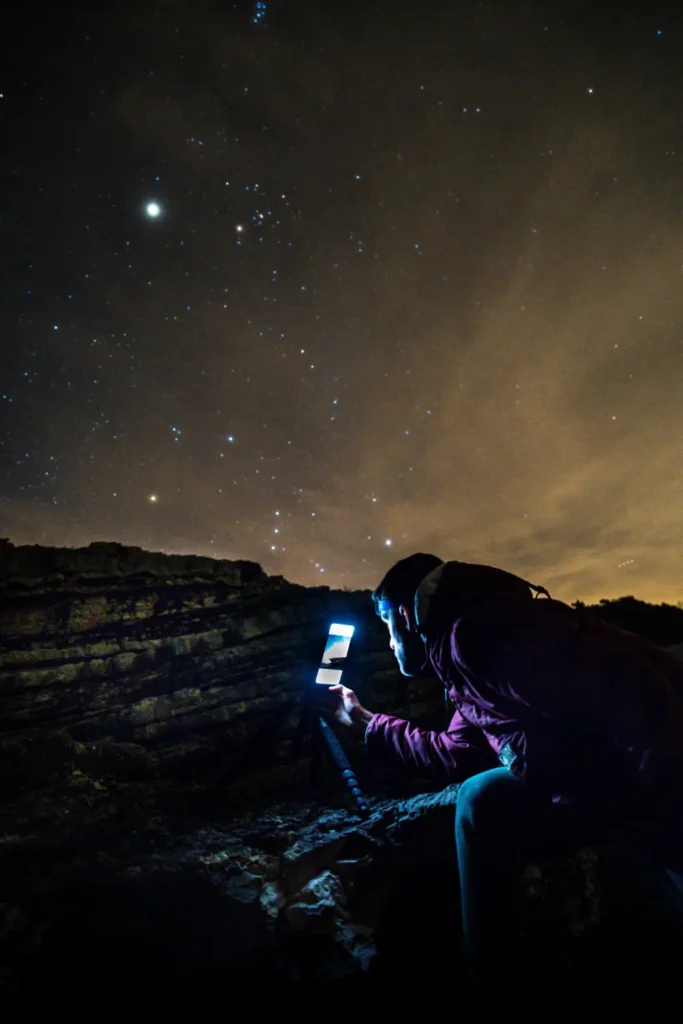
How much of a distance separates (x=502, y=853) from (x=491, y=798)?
0.32 m

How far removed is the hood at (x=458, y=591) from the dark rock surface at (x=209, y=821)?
2.66 metres

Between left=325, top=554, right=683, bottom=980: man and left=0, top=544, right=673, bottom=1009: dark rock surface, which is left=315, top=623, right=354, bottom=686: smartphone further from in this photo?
left=325, top=554, right=683, bottom=980: man

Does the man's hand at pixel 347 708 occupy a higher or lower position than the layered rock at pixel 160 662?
lower

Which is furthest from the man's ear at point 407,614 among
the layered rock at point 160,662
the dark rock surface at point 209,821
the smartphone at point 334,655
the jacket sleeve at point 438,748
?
the layered rock at point 160,662

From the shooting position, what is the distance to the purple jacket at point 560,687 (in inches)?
81.3

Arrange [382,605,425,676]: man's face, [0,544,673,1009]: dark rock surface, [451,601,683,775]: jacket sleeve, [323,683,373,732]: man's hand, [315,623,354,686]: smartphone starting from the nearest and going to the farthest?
[451,601,683,775]: jacket sleeve, [0,544,673,1009]: dark rock surface, [382,605,425,676]: man's face, [323,683,373,732]: man's hand, [315,623,354,686]: smartphone

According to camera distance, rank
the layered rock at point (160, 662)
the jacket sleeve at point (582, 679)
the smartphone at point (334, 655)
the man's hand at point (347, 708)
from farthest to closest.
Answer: the layered rock at point (160, 662), the smartphone at point (334, 655), the man's hand at point (347, 708), the jacket sleeve at point (582, 679)

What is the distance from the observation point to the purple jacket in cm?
206

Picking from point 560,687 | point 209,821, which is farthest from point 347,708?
point 209,821

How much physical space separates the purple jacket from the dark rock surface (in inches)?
86.2

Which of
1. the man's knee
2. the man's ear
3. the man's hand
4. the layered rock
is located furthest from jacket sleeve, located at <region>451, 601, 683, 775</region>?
the layered rock

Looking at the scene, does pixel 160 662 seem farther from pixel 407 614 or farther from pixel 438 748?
pixel 407 614

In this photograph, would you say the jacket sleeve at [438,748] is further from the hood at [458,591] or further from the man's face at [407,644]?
the hood at [458,591]

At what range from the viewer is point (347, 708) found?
4539 millimetres
